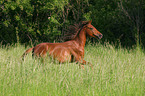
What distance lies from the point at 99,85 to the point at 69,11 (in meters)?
12.9

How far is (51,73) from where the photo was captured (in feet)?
18.1

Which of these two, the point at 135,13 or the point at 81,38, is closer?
the point at 81,38

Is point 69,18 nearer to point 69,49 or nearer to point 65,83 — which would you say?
point 69,49

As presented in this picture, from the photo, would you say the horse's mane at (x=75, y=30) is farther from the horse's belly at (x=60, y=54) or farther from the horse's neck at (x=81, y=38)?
the horse's belly at (x=60, y=54)

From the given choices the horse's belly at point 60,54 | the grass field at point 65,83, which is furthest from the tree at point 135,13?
the grass field at point 65,83

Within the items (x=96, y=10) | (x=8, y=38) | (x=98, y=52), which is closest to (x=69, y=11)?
(x=96, y=10)

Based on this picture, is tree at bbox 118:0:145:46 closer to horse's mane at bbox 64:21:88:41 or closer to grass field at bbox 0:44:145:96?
horse's mane at bbox 64:21:88:41

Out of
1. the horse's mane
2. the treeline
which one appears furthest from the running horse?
the treeline

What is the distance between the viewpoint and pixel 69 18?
18234 mm

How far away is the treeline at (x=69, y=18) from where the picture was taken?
14.2m

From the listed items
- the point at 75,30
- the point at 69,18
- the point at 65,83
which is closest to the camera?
the point at 65,83

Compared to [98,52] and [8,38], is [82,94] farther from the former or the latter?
[8,38]

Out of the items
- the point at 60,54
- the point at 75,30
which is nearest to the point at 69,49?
the point at 60,54

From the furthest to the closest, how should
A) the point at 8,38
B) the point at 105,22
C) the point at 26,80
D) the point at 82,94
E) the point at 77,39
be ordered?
1. the point at 8,38
2. the point at 105,22
3. the point at 77,39
4. the point at 26,80
5. the point at 82,94
